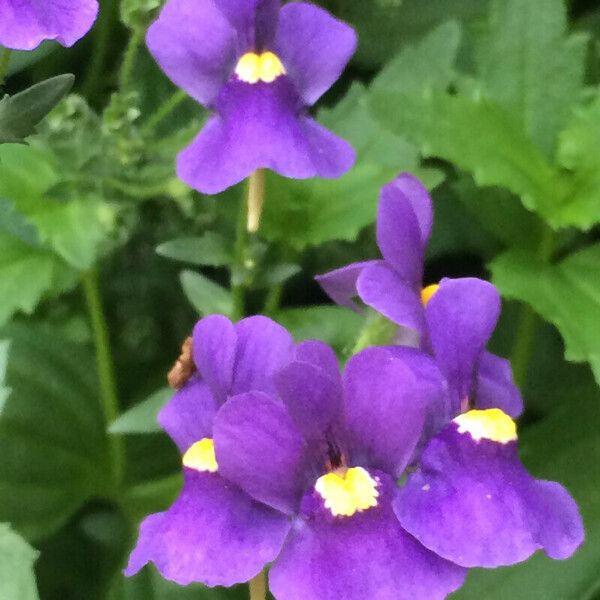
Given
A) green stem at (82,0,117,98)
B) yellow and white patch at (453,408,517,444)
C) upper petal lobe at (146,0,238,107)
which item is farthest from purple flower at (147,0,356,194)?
green stem at (82,0,117,98)

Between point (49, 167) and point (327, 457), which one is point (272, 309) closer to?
point (49, 167)

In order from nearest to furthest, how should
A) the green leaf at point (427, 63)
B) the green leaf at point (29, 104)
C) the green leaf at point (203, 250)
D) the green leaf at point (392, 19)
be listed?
the green leaf at point (29, 104)
the green leaf at point (203, 250)
the green leaf at point (427, 63)
the green leaf at point (392, 19)

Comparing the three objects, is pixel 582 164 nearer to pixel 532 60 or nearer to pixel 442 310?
pixel 532 60

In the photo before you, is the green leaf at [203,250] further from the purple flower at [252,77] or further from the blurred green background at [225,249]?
the purple flower at [252,77]

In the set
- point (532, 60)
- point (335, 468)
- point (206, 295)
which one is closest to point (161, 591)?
point (206, 295)

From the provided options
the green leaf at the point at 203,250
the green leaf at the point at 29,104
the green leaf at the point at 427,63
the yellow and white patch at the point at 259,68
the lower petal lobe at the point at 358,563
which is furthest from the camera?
the green leaf at the point at 427,63

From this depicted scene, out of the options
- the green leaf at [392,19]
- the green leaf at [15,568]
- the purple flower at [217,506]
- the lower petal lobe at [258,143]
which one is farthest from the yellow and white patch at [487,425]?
the green leaf at [392,19]

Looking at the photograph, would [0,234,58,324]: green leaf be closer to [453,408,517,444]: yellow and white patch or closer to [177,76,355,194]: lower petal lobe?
[177,76,355,194]: lower petal lobe
